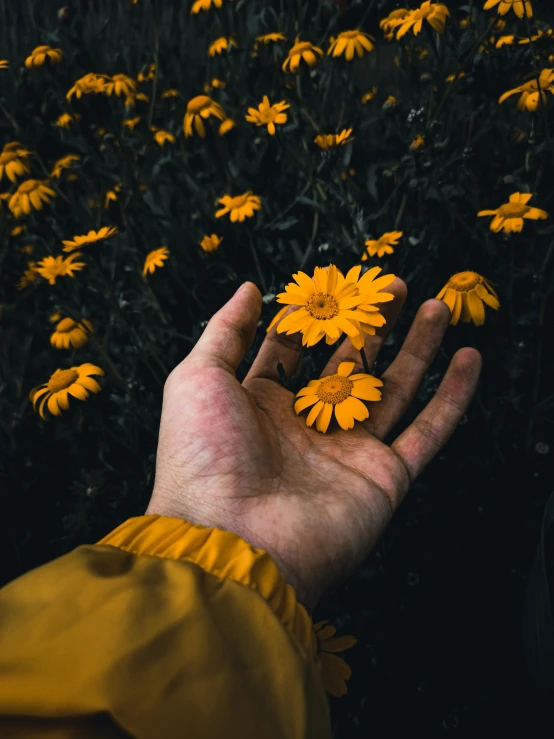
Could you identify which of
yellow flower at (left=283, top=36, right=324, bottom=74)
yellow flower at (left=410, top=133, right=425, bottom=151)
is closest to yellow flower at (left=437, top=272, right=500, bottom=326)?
yellow flower at (left=410, top=133, right=425, bottom=151)

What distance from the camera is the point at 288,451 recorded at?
1338 millimetres

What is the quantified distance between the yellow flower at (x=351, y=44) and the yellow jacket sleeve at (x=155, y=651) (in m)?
2.22

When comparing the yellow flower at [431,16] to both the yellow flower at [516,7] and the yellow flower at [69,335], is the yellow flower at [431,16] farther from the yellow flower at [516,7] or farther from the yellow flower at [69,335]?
the yellow flower at [69,335]

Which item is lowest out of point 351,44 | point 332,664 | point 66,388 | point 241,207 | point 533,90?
point 332,664

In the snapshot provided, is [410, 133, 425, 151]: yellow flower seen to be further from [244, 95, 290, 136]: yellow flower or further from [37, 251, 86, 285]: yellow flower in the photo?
[37, 251, 86, 285]: yellow flower

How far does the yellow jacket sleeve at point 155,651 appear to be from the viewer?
62 centimetres

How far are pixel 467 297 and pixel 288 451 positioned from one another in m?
0.62

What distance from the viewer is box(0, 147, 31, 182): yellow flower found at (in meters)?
2.59

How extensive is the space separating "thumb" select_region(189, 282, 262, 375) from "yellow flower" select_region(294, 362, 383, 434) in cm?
19

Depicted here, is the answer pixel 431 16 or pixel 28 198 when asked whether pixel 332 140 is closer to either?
pixel 431 16

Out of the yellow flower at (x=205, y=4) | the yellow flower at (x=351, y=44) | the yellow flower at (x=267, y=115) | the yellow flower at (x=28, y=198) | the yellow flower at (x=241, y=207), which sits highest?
the yellow flower at (x=205, y=4)

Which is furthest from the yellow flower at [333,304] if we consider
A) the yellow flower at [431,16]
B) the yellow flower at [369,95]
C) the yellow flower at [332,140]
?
the yellow flower at [369,95]

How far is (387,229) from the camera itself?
218 centimetres

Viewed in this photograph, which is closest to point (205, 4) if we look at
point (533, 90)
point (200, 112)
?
point (200, 112)
